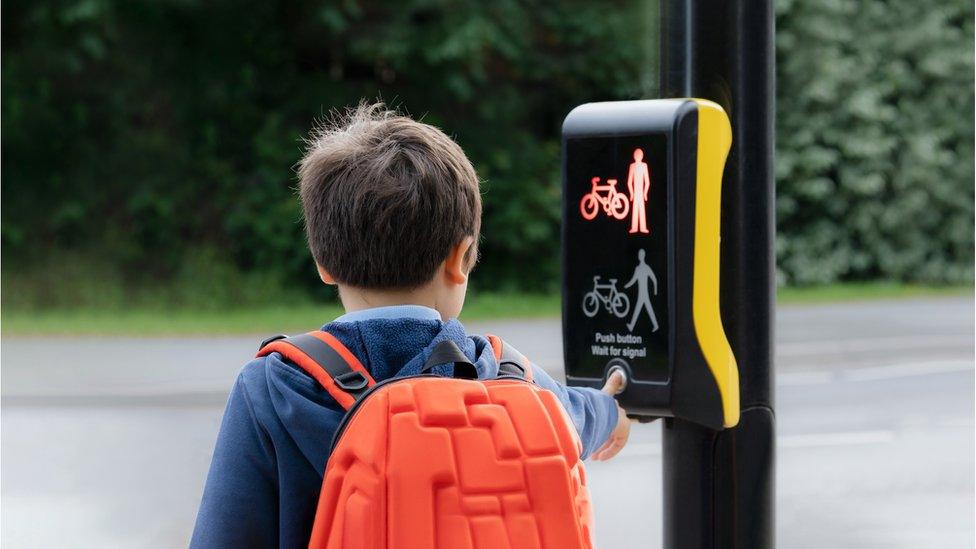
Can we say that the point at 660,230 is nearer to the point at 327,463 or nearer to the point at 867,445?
the point at 327,463

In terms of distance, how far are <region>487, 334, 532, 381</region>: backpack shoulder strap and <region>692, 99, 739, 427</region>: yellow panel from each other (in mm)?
316

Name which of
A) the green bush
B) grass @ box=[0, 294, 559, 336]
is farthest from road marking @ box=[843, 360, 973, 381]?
the green bush

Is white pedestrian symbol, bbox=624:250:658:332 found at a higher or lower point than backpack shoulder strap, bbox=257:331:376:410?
higher

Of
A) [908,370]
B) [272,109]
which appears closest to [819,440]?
[908,370]

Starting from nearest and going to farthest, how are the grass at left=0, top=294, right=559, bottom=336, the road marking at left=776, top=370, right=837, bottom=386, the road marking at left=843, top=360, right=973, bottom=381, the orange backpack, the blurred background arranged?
the orange backpack, the road marking at left=776, top=370, right=837, bottom=386, the road marking at left=843, top=360, right=973, bottom=381, the blurred background, the grass at left=0, top=294, right=559, bottom=336

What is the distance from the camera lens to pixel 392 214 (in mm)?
1827

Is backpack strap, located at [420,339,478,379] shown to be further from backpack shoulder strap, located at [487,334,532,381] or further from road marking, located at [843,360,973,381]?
road marking, located at [843,360,973,381]

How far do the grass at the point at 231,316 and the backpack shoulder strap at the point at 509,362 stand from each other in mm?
11761

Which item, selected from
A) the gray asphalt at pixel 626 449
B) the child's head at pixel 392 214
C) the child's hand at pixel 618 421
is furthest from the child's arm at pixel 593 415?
the gray asphalt at pixel 626 449

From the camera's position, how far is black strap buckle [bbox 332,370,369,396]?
177 cm

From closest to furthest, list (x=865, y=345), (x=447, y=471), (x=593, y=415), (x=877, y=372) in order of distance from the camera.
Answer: (x=447, y=471)
(x=593, y=415)
(x=877, y=372)
(x=865, y=345)

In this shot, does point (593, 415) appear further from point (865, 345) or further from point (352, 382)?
point (865, 345)

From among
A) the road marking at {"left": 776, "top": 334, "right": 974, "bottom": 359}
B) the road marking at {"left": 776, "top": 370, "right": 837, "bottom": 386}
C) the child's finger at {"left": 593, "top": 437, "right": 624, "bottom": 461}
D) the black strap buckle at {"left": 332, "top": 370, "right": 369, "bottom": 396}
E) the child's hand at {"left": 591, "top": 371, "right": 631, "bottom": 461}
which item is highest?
the black strap buckle at {"left": 332, "top": 370, "right": 369, "bottom": 396}

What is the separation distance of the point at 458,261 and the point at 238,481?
0.43 meters
